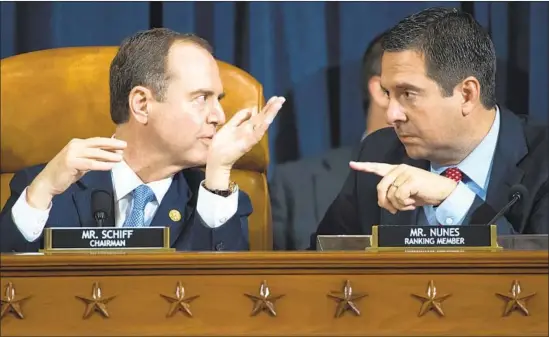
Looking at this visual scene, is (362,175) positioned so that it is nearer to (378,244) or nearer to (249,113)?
(249,113)

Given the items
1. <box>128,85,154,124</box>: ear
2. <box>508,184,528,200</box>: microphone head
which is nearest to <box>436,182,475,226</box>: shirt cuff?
<box>508,184,528,200</box>: microphone head

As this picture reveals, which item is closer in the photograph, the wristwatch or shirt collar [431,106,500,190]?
the wristwatch

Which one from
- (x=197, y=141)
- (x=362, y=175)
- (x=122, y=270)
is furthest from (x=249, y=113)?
(x=122, y=270)

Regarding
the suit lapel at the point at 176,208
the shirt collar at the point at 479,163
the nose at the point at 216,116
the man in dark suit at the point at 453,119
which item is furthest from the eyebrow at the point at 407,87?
the suit lapel at the point at 176,208

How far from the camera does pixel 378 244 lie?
2.77 metres

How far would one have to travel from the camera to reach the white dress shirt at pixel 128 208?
3.19 metres

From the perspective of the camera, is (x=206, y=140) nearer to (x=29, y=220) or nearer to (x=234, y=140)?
(x=234, y=140)

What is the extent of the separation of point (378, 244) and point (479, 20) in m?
1.12

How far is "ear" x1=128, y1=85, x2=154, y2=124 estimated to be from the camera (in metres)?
3.43

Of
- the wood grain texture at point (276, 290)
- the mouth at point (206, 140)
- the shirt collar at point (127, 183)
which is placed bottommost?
the wood grain texture at point (276, 290)

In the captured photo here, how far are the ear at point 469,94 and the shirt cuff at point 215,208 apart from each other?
2.51 ft

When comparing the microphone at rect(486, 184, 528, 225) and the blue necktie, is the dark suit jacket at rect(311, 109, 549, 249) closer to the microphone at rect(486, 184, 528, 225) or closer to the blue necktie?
the microphone at rect(486, 184, 528, 225)

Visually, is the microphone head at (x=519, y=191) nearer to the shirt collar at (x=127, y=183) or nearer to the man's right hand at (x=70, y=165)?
the shirt collar at (x=127, y=183)

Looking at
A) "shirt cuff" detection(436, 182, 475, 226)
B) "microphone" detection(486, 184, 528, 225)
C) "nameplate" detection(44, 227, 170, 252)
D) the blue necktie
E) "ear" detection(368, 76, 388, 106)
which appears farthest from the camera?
"ear" detection(368, 76, 388, 106)
